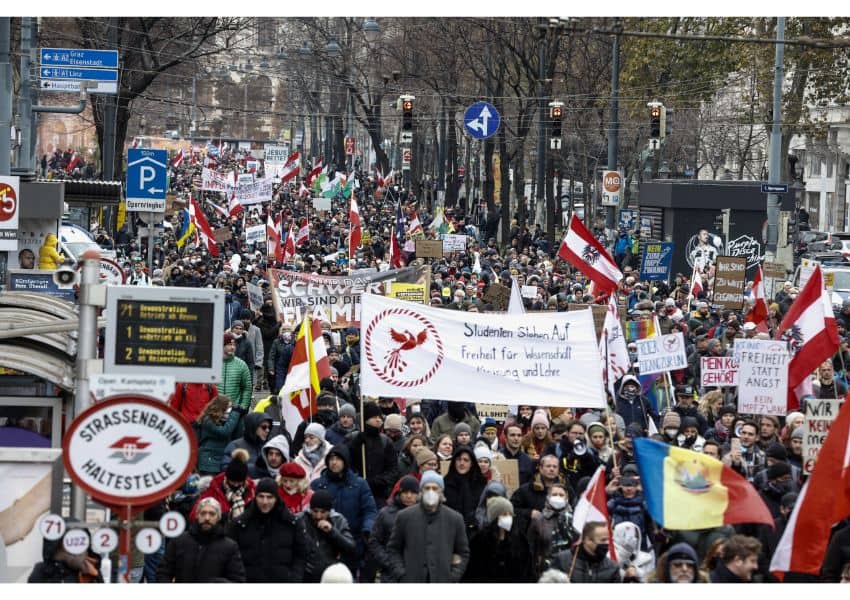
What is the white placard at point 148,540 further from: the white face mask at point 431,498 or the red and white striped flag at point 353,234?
the red and white striped flag at point 353,234

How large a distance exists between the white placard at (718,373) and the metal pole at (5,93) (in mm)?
8583

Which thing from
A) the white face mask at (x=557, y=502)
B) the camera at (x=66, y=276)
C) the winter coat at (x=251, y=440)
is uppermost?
the camera at (x=66, y=276)

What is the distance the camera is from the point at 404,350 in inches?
509

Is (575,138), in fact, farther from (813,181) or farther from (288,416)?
(288,416)

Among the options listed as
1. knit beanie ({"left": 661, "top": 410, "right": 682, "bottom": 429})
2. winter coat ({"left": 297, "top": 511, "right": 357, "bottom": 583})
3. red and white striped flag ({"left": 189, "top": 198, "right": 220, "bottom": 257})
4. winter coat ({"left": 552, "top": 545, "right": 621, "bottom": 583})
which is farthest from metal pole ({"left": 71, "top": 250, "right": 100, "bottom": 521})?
red and white striped flag ({"left": 189, "top": 198, "right": 220, "bottom": 257})

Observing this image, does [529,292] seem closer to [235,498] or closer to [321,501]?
[235,498]

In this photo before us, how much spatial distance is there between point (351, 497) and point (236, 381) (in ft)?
16.7

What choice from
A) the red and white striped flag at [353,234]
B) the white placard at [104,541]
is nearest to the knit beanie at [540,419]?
the white placard at [104,541]

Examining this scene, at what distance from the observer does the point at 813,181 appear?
8625 centimetres

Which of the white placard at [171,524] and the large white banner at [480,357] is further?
the large white banner at [480,357]

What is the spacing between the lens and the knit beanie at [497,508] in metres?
10.0

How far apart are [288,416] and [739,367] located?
12.2 feet

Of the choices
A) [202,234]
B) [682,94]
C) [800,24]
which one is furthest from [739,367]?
[682,94]

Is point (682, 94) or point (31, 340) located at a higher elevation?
point (682, 94)
